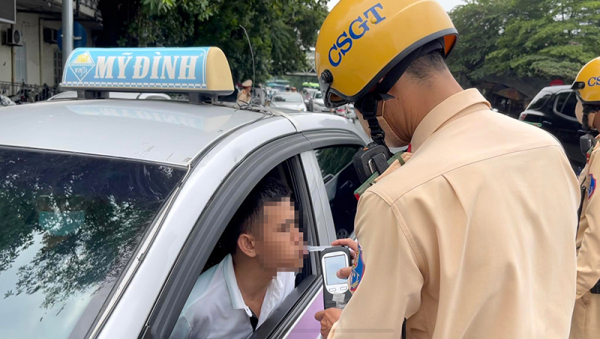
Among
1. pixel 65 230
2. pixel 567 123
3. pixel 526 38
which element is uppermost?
pixel 526 38

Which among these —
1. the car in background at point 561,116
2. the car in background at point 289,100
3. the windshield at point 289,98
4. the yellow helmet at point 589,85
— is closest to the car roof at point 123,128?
the yellow helmet at point 589,85

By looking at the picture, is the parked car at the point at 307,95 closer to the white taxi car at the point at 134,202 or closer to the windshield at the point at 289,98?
the windshield at the point at 289,98

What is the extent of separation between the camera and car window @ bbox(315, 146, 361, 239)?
2787mm

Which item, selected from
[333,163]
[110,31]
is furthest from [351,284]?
[110,31]

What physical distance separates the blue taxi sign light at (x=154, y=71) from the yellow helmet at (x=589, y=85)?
83.0 inches

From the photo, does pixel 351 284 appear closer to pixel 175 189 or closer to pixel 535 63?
pixel 175 189

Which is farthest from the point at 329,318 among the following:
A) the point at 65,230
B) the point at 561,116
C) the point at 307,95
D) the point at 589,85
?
the point at 307,95

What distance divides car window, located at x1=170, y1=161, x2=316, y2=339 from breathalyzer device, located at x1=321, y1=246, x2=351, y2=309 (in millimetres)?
377

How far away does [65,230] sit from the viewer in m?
1.43

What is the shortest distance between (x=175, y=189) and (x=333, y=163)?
4.94 ft

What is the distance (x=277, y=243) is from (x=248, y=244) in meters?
0.11

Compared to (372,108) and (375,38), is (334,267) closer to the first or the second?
(372,108)

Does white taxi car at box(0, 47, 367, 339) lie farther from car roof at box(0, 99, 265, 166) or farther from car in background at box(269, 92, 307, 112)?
car in background at box(269, 92, 307, 112)

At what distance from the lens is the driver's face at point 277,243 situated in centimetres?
193
